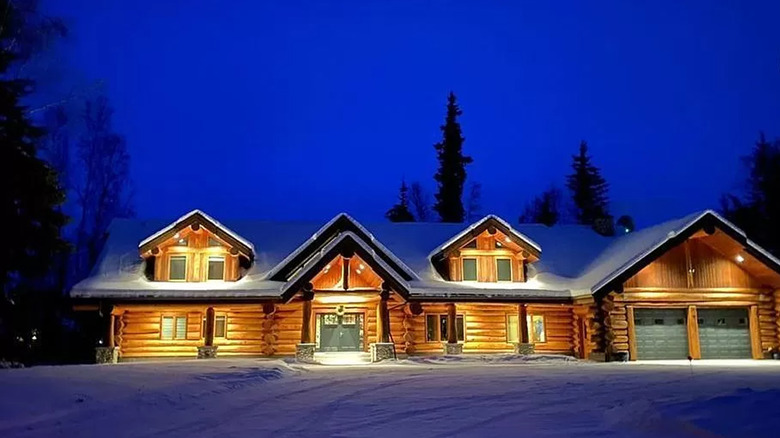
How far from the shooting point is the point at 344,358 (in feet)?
88.3

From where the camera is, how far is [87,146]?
42531 millimetres

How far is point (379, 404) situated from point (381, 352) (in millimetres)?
13534

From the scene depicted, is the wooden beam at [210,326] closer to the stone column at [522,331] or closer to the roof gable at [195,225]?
the roof gable at [195,225]

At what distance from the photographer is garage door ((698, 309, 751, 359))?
96.7ft

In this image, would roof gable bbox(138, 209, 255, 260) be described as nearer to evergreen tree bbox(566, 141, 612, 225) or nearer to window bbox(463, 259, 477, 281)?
window bbox(463, 259, 477, 281)

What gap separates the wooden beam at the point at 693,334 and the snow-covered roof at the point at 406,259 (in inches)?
139

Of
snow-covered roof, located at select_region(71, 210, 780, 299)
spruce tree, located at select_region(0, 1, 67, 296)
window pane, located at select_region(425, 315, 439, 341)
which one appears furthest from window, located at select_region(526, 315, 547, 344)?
spruce tree, located at select_region(0, 1, 67, 296)

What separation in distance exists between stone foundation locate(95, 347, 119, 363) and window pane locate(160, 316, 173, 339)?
2366 mm

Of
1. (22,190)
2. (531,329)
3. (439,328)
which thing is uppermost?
(22,190)

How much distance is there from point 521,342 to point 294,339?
960cm

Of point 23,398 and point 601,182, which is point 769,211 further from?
point 23,398

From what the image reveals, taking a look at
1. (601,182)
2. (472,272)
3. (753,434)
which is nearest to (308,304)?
(472,272)

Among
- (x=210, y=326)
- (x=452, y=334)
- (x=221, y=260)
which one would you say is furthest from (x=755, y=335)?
(x=221, y=260)

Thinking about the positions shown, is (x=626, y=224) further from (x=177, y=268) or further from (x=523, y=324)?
(x=177, y=268)
